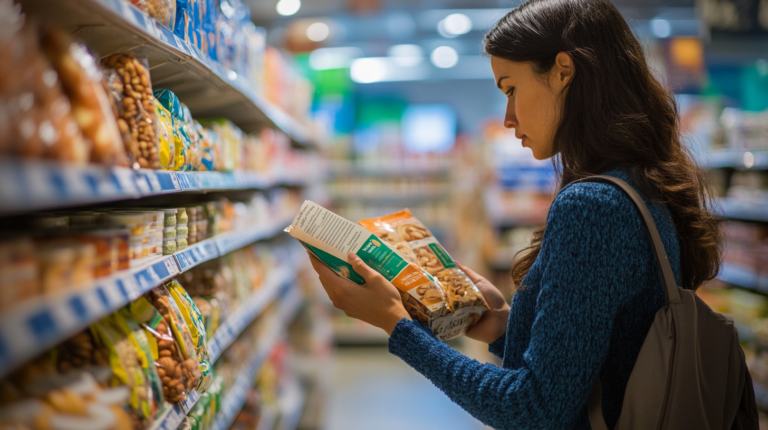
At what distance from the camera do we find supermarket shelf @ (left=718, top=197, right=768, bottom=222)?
3410 mm

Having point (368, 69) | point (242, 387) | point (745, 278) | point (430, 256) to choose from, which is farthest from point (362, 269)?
point (368, 69)

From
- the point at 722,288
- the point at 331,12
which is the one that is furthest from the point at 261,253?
the point at 331,12

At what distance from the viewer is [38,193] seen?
65 centimetres

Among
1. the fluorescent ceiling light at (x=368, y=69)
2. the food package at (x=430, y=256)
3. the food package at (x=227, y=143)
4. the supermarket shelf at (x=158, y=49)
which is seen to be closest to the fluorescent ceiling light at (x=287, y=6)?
the fluorescent ceiling light at (x=368, y=69)

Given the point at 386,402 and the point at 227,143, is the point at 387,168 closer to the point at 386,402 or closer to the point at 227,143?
the point at 386,402

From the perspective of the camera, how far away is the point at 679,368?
1.03 meters

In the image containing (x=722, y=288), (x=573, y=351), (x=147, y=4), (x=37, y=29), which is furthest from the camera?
(x=722, y=288)

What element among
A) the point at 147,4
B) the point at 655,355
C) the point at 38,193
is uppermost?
the point at 147,4

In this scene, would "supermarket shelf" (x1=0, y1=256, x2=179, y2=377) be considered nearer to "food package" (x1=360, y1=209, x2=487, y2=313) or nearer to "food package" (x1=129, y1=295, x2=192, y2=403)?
"food package" (x1=129, y1=295, x2=192, y2=403)

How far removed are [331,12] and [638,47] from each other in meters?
7.91

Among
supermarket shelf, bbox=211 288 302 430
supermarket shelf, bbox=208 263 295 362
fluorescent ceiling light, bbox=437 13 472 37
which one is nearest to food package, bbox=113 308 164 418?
supermarket shelf, bbox=208 263 295 362

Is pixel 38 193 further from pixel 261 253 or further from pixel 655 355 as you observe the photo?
pixel 261 253

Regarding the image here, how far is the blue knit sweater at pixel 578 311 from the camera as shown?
101cm

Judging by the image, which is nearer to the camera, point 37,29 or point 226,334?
point 37,29
